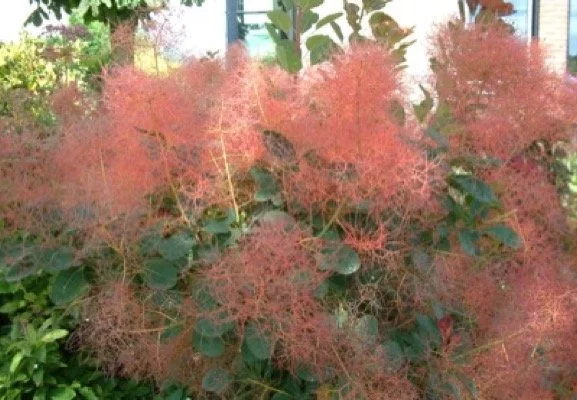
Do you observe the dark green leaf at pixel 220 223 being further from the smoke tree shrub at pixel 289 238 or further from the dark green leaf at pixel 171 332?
the dark green leaf at pixel 171 332

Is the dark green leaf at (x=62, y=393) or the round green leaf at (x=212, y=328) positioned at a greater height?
the round green leaf at (x=212, y=328)

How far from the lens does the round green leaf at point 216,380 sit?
6.31ft

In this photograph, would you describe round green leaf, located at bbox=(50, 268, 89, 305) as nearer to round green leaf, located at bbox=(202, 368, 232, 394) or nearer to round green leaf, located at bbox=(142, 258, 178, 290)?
round green leaf, located at bbox=(142, 258, 178, 290)

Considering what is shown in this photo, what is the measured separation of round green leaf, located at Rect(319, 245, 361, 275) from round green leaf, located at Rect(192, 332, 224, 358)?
242 mm

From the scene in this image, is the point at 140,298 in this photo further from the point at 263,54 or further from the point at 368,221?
the point at 263,54

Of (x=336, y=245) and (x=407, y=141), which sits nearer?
(x=336, y=245)

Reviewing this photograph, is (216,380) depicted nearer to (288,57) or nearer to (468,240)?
(468,240)

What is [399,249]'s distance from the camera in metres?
1.94

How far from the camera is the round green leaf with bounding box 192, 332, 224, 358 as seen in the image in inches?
72.6

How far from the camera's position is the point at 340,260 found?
72.1 inches

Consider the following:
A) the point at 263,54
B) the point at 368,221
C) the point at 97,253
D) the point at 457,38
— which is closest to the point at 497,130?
the point at 457,38

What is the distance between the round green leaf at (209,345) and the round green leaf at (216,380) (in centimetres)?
9

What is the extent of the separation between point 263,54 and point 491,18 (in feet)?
2.00

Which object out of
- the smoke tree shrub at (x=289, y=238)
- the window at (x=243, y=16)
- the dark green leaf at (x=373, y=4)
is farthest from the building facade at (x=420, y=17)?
the smoke tree shrub at (x=289, y=238)
